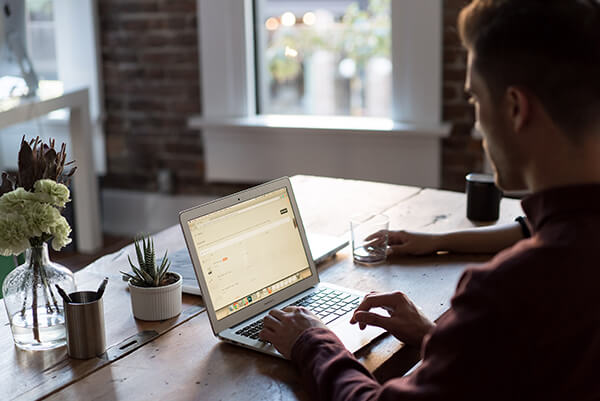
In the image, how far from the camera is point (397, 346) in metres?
1.41

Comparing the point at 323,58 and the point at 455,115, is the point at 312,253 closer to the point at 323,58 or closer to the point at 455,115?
the point at 455,115

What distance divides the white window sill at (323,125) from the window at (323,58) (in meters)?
0.12

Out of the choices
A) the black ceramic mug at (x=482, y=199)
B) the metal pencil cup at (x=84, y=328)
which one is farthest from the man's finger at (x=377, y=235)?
the metal pencil cup at (x=84, y=328)

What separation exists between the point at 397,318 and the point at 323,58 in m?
2.69

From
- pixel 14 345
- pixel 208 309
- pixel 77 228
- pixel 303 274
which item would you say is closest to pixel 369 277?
pixel 303 274

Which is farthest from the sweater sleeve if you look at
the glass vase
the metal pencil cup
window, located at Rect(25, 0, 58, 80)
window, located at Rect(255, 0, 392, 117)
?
window, located at Rect(25, 0, 58, 80)

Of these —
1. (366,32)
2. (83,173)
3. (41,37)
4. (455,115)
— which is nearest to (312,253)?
(455,115)

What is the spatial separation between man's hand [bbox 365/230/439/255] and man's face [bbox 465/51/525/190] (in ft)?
2.70

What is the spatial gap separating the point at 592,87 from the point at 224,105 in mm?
3049

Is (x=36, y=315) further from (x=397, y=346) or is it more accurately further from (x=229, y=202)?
(x=397, y=346)

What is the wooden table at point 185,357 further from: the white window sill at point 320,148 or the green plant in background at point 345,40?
the green plant in background at point 345,40

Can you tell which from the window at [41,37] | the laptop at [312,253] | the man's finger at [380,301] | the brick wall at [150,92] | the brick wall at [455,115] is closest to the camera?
the man's finger at [380,301]

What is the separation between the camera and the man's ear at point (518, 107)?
0.96 m

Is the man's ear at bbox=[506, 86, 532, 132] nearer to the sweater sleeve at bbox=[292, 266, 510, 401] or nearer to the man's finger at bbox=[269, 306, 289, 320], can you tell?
the sweater sleeve at bbox=[292, 266, 510, 401]
